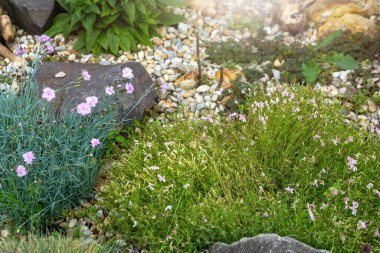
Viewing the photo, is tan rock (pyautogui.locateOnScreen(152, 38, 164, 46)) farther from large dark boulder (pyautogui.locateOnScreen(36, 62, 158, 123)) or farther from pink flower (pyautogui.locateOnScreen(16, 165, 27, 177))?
pink flower (pyautogui.locateOnScreen(16, 165, 27, 177))

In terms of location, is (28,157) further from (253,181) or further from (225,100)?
(225,100)

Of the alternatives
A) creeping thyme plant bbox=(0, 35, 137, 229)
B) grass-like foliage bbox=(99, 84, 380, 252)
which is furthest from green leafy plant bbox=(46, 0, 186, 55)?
grass-like foliage bbox=(99, 84, 380, 252)

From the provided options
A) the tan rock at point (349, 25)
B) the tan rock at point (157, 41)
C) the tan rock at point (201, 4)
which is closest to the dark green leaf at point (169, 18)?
the tan rock at point (157, 41)

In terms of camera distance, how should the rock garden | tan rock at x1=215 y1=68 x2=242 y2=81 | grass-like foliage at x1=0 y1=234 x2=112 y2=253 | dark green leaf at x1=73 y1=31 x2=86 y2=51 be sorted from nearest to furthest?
grass-like foliage at x1=0 y1=234 x2=112 y2=253 → the rock garden → tan rock at x1=215 y1=68 x2=242 y2=81 → dark green leaf at x1=73 y1=31 x2=86 y2=51

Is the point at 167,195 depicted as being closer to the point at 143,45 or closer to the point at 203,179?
the point at 203,179


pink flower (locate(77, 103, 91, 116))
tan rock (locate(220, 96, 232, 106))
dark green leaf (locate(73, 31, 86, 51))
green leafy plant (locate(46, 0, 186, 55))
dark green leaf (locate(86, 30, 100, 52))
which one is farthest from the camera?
dark green leaf (locate(73, 31, 86, 51))

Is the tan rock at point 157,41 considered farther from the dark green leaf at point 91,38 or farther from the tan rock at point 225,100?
the tan rock at point 225,100
